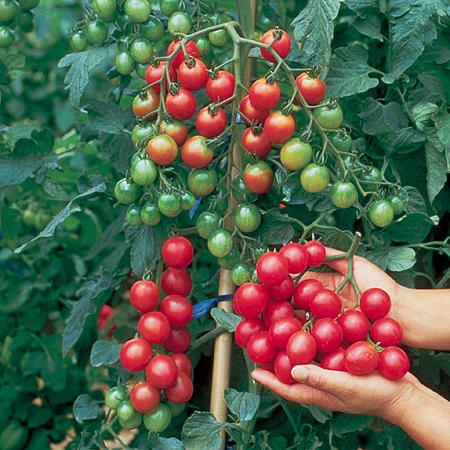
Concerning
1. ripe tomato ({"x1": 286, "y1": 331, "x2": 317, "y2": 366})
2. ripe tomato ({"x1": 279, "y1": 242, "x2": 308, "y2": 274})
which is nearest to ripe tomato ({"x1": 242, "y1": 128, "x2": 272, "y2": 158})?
ripe tomato ({"x1": 279, "y1": 242, "x2": 308, "y2": 274})

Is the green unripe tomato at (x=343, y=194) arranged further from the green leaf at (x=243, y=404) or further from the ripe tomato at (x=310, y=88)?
the green leaf at (x=243, y=404)

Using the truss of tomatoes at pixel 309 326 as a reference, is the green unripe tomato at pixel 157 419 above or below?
below

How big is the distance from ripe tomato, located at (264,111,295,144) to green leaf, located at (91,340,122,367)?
0.36m

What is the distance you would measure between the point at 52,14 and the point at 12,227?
896 millimetres

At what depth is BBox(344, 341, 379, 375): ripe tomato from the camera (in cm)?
89

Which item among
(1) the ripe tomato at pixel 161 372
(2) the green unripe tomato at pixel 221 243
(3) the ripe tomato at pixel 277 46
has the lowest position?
(1) the ripe tomato at pixel 161 372

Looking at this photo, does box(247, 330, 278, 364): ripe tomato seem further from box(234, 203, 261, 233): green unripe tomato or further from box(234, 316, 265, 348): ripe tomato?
box(234, 203, 261, 233): green unripe tomato

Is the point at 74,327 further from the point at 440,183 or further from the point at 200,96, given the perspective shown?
the point at 440,183

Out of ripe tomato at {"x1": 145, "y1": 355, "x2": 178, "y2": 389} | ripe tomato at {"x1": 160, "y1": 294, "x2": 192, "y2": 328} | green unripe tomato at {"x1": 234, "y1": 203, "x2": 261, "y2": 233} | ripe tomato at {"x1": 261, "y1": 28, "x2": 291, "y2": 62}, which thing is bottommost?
ripe tomato at {"x1": 145, "y1": 355, "x2": 178, "y2": 389}

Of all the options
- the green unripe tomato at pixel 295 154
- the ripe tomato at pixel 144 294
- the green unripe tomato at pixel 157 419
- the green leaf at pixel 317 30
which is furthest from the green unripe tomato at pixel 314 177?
the green unripe tomato at pixel 157 419

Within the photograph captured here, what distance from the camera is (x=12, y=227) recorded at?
5.01 ft

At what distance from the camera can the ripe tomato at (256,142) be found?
38.3 inches

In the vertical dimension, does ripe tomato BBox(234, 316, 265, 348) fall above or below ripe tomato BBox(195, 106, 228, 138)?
below

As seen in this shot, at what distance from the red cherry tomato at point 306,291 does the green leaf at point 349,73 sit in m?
0.25
